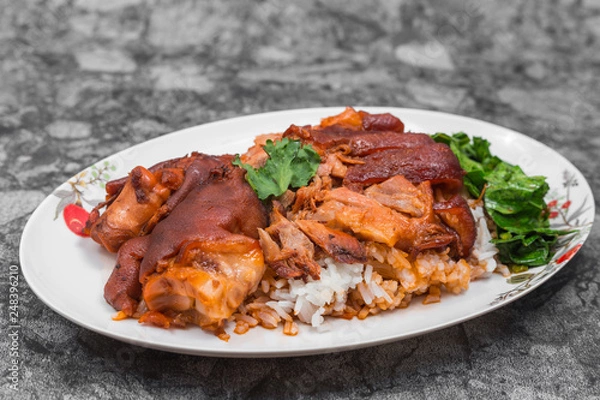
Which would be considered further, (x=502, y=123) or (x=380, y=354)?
(x=502, y=123)

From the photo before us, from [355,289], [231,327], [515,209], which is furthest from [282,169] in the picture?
[515,209]

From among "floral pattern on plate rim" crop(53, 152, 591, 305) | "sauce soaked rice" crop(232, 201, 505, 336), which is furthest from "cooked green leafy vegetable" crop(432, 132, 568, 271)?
"sauce soaked rice" crop(232, 201, 505, 336)

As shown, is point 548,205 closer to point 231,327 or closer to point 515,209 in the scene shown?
point 515,209

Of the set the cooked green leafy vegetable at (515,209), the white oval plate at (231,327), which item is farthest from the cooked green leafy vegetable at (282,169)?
the cooked green leafy vegetable at (515,209)

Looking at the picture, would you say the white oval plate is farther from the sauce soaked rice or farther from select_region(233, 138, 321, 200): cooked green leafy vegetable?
select_region(233, 138, 321, 200): cooked green leafy vegetable

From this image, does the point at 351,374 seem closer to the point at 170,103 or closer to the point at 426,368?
the point at 426,368

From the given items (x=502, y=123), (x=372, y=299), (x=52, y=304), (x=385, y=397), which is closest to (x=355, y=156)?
(x=372, y=299)
